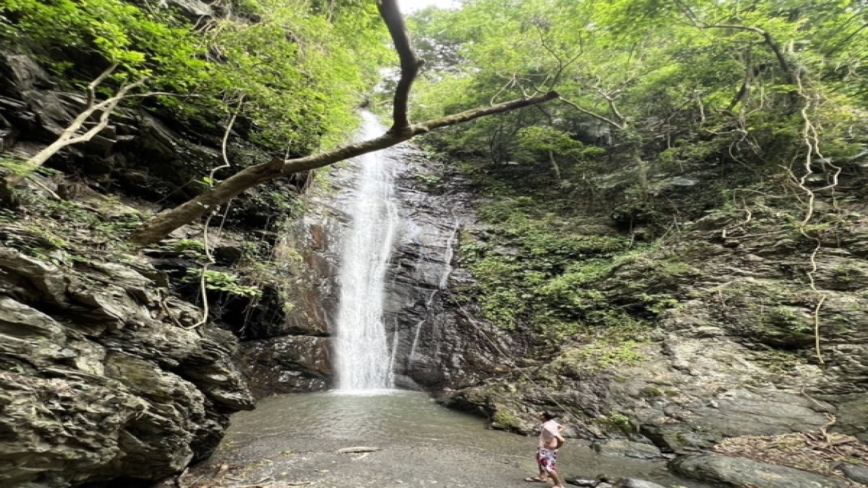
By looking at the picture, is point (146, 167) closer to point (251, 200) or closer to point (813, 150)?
point (251, 200)

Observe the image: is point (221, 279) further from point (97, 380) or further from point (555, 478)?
point (555, 478)

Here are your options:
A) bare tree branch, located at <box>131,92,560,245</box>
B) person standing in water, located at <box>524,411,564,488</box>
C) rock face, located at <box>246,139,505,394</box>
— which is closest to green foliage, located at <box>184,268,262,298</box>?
bare tree branch, located at <box>131,92,560,245</box>

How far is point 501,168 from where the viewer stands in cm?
2141

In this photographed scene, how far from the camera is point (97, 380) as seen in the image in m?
3.94

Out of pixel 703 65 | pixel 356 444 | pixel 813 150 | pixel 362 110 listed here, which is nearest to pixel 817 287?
pixel 813 150

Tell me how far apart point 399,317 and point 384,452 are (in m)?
6.43

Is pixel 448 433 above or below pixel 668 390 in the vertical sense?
below

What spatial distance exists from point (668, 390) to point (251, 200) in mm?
11315

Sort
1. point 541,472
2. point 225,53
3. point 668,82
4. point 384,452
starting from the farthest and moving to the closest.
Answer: point 668,82 → point 225,53 → point 384,452 → point 541,472

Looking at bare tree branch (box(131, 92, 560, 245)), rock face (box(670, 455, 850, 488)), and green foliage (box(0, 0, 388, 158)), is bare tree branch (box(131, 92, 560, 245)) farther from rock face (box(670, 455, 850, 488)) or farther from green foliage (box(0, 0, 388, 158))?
rock face (box(670, 455, 850, 488))

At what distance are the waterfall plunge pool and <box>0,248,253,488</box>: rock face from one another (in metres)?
1.01

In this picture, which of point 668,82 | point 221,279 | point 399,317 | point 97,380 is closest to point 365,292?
point 399,317

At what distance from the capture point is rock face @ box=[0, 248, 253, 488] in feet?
11.0

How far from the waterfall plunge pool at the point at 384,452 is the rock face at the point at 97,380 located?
101 centimetres
